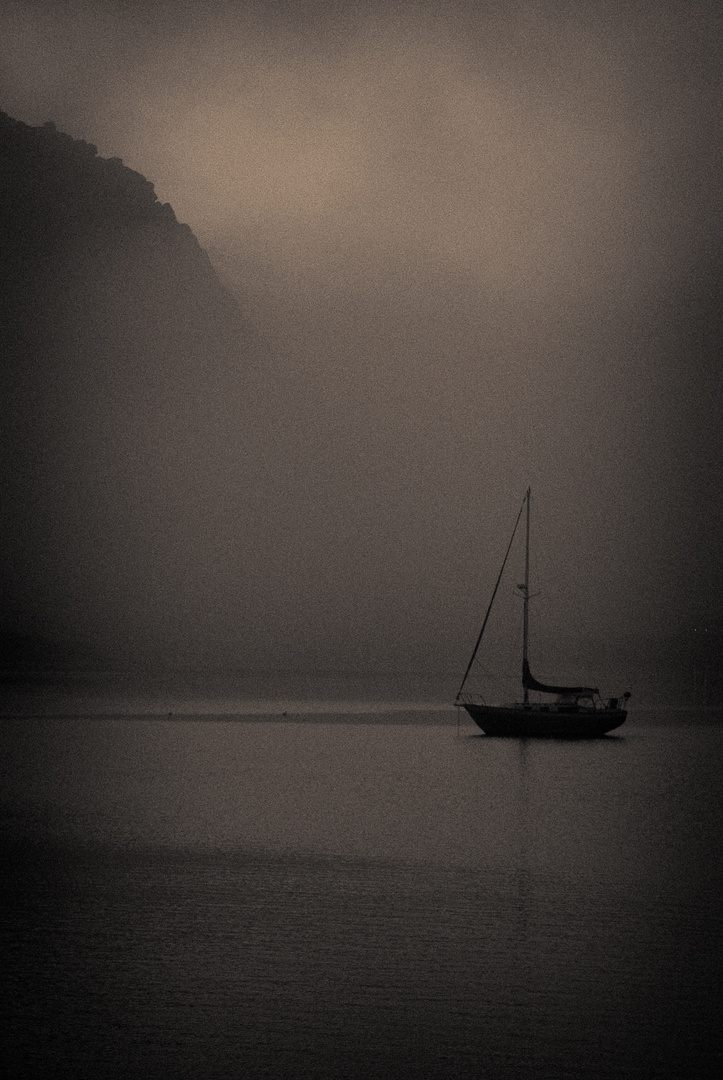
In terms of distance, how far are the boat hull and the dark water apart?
22.4 meters

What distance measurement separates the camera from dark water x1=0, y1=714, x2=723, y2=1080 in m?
14.9

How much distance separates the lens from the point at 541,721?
74.1 meters

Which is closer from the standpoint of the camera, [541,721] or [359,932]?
[359,932]

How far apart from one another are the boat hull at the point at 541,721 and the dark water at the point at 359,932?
22.4m

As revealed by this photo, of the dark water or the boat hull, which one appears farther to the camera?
the boat hull

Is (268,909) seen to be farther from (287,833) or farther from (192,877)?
(287,833)

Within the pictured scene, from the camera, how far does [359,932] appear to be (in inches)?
848

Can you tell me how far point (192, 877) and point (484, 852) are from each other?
9.83 meters

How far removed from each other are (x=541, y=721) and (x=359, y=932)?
5417 cm

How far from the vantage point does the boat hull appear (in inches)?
2923

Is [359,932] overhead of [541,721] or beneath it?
overhead

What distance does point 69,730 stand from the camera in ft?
285

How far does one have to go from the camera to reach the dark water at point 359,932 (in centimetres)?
1492

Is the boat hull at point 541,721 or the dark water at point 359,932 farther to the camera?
the boat hull at point 541,721
